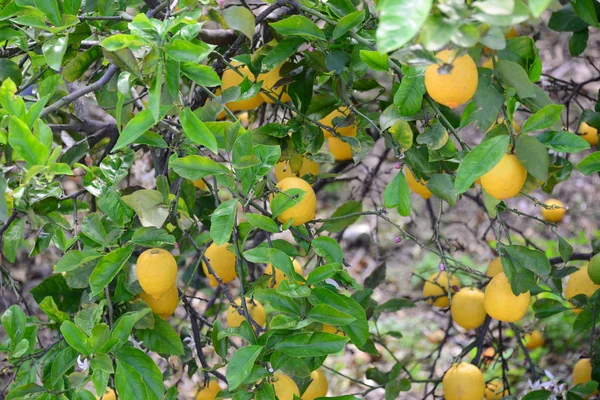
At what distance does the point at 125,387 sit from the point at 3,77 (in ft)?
2.07

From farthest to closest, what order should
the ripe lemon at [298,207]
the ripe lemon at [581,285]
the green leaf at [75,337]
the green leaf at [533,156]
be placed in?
the ripe lemon at [581,285], the ripe lemon at [298,207], the green leaf at [75,337], the green leaf at [533,156]

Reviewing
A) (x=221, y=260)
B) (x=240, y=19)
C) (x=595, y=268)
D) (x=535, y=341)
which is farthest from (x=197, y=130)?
(x=535, y=341)

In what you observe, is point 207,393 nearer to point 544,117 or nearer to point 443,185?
point 443,185

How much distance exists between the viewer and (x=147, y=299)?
4.96 feet

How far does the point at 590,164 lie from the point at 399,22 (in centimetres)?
66

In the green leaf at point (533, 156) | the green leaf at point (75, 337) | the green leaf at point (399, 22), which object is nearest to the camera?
the green leaf at point (399, 22)

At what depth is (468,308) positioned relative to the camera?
183 centimetres

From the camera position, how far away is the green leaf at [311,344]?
1.15m

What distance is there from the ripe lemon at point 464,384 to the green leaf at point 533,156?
77cm

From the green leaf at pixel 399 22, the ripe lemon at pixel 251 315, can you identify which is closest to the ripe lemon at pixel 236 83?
the ripe lemon at pixel 251 315

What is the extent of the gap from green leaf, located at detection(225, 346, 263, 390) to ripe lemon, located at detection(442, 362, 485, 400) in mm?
730

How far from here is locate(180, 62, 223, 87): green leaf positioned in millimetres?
1093

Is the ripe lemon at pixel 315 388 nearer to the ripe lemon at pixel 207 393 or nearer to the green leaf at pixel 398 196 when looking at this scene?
the ripe lemon at pixel 207 393

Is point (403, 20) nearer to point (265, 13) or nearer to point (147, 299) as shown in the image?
point (265, 13)
